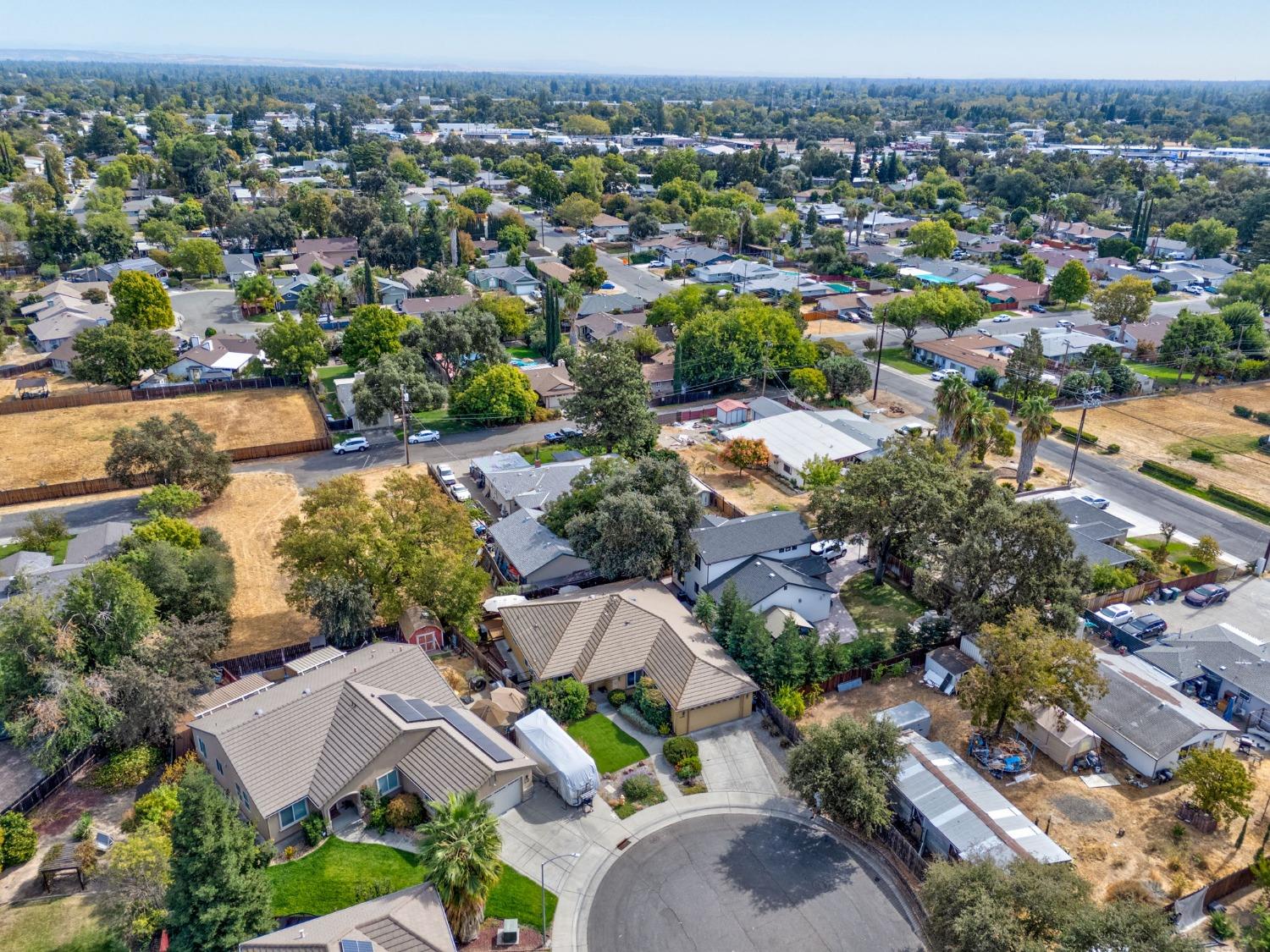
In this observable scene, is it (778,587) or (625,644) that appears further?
(778,587)

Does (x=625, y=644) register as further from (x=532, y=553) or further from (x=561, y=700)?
(x=532, y=553)

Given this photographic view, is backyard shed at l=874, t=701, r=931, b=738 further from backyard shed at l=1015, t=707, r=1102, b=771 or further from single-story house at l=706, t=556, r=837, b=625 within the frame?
single-story house at l=706, t=556, r=837, b=625

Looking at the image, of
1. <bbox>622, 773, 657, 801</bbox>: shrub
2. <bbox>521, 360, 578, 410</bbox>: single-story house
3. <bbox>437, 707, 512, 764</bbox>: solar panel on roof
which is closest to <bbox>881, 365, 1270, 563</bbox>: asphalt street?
<bbox>521, 360, 578, 410</bbox>: single-story house

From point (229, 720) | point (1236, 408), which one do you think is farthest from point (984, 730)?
point (1236, 408)

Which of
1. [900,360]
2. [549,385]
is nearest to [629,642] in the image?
[549,385]

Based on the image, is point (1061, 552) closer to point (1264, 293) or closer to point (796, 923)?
point (796, 923)

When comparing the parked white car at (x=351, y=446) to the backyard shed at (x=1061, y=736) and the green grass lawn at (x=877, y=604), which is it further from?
the backyard shed at (x=1061, y=736)
